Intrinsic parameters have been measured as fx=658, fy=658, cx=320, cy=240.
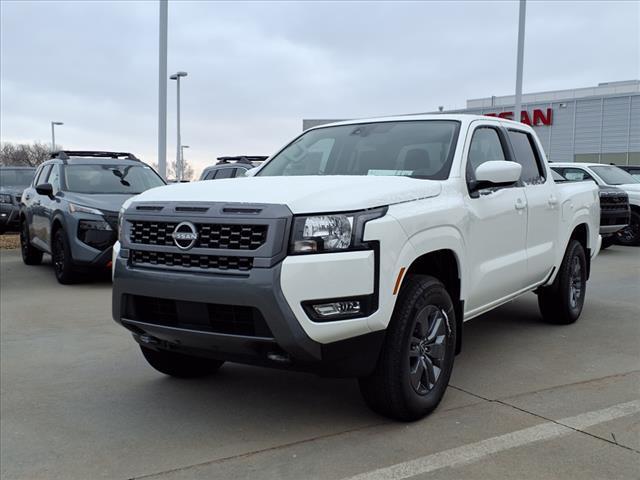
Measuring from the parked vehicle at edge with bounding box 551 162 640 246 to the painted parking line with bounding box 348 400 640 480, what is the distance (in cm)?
1040

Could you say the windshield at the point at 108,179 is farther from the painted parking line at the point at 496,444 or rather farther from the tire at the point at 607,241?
the tire at the point at 607,241

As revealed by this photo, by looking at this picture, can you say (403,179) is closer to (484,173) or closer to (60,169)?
(484,173)

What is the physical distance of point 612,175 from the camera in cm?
1430

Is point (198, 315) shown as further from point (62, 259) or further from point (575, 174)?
point (575, 174)

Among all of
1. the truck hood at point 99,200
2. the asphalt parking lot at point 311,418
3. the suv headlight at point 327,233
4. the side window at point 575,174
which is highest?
the side window at point 575,174

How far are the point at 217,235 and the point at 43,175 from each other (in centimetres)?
826

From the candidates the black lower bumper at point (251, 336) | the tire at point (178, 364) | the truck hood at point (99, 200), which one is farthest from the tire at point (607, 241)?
the black lower bumper at point (251, 336)

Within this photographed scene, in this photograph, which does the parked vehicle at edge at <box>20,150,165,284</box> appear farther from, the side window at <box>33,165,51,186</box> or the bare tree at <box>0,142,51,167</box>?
the bare tree at <box>0,142,51,167</box>

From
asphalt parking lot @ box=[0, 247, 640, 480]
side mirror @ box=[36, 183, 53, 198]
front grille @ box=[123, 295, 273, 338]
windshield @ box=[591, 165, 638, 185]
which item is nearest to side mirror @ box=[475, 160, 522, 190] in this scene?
asphalt parking lot @ box=[0, 247, 640, 480]

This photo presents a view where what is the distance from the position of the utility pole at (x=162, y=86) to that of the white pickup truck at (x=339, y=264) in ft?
33.1

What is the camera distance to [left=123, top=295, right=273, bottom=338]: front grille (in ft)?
10.9

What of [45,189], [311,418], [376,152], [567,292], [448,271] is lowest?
[311,418]

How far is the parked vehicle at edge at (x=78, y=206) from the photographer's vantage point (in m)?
8.72

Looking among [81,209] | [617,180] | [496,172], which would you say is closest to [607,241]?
[617,180]
